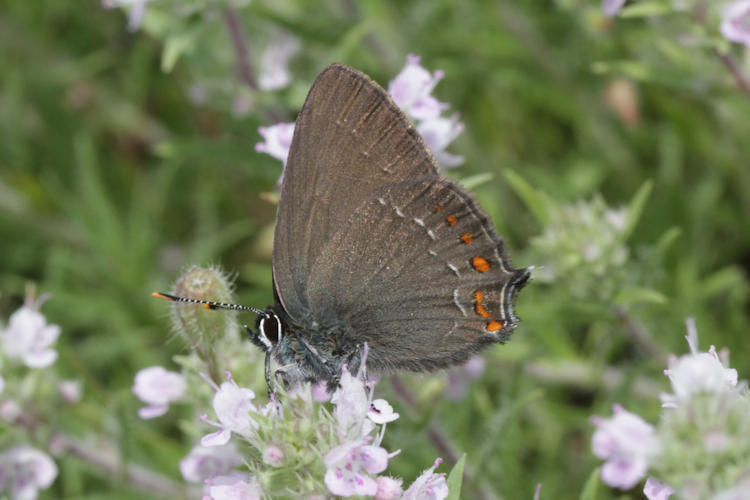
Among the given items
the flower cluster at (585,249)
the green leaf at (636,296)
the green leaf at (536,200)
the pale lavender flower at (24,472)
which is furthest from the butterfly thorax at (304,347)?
the pale lavender flower at (24,472)

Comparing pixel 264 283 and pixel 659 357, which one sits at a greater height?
pixel 264 283

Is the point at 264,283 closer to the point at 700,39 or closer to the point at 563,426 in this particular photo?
the point at 563,426

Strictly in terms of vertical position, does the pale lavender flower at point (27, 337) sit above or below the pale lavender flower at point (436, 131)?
below

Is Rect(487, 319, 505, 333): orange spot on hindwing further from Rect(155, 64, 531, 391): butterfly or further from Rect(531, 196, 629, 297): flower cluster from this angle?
Rect(531, 196, 629, 297): flower cluster

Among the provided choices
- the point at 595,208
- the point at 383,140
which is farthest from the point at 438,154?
the point at 595,208

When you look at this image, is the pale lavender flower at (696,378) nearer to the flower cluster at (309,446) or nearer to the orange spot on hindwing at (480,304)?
the flower cluster at (309,446)

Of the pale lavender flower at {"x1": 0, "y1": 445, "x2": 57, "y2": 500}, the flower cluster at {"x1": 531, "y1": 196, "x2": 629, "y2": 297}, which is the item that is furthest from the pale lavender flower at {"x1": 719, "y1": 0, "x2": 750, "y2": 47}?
the pale lavender flower at {"x1": 0, "y1": 445, "x2": 57, "y2": 500}

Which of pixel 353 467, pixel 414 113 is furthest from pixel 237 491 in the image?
pixel 414 113
